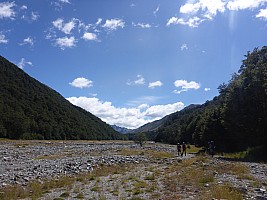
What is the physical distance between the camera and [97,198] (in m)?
17.2

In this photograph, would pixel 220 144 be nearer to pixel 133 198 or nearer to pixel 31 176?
pixel 31 176

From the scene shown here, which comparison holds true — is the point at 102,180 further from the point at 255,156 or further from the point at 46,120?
the point at 46,120

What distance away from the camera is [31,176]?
984 inches

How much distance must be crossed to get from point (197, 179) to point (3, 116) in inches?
5386

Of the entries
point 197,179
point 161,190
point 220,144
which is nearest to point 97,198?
point 161,190

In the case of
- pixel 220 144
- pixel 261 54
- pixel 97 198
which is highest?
pixel 261 54

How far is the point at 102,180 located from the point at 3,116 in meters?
133

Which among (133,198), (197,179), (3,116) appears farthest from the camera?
(3,116)

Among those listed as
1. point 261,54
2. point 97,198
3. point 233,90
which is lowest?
point 97,198

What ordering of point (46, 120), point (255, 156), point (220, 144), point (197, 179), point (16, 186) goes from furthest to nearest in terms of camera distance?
point (46, 120)
point (220, 144)
point (255, 156)
point (197, 179)
point (16, 186)

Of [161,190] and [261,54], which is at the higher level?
[261,54]

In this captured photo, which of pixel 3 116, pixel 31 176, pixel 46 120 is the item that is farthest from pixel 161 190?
pixel 46 120

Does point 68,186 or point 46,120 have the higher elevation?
point 46,120

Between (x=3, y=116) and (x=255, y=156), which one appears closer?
(x=255, y=156)
